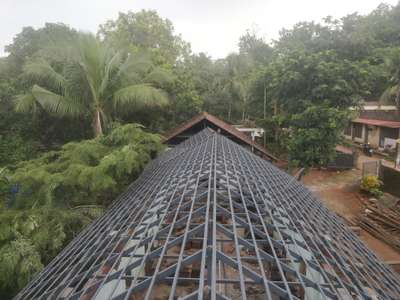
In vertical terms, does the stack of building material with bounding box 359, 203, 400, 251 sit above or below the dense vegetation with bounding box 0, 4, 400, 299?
below

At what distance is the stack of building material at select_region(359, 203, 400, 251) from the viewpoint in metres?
8.54

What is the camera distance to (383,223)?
371 inches

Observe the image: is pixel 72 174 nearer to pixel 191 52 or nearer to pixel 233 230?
pixel 233 230

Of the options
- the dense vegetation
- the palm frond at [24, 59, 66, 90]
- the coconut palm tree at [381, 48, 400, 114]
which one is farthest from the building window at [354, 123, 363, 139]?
the palm frond at [24, 59, 66, 90]

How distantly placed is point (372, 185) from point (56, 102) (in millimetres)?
15000

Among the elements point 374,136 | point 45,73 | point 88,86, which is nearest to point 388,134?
point 374,136

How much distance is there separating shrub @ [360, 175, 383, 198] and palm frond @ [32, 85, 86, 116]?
13995 millimetres

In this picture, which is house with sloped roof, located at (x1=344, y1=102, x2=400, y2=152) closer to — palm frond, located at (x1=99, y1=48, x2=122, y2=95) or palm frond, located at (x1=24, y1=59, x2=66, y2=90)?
palm frond, located at (x1=99, y1=48, x2=122, y2=95)

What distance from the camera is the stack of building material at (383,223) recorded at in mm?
8537

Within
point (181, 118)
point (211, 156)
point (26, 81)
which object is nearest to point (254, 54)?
point (181, 118)

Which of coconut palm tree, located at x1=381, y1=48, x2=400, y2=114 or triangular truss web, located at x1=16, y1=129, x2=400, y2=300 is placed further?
coconut palm tree, located at x1=381, y1=48, x2=400, y2=114

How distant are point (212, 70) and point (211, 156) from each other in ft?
67.4

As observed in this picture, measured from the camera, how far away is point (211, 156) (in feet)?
17.9

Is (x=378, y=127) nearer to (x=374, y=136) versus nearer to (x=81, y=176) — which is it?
(x=374, y=136)
